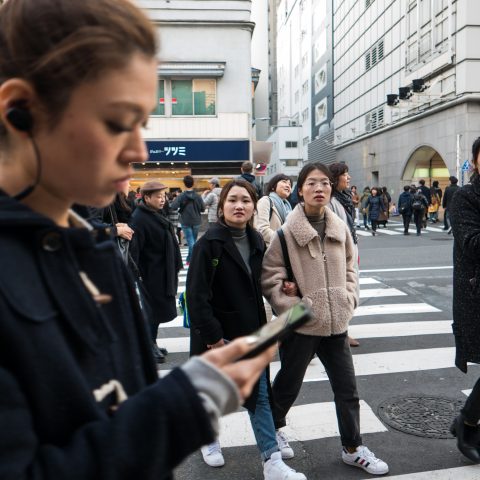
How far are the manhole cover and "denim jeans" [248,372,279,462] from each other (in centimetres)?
121

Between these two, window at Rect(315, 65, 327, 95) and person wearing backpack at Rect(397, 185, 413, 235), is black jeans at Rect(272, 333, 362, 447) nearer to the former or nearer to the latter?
person wearing backpack at Rect(397, 185, 413, 235)

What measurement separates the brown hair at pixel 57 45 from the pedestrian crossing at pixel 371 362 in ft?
10.3

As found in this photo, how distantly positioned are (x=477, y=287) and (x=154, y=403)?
2.80 meters

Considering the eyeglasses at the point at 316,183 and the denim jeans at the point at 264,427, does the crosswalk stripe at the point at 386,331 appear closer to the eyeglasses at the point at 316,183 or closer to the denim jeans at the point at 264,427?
the denim jeans at the point at 264,427

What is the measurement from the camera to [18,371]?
87 centimetres

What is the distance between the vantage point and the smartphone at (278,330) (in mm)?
1089

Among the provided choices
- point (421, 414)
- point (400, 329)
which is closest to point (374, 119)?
point (400, 329)

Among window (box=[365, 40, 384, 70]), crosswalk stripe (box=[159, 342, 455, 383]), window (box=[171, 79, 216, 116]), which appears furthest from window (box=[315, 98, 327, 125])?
crosswalk stripe (box=[159, 342, 455, 383])

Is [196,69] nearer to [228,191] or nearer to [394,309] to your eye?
[394,309]

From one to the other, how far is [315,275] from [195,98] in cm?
1996

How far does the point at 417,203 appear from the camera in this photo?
18.7m

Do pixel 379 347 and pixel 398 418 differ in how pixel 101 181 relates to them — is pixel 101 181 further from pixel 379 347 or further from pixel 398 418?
pixel 379 347

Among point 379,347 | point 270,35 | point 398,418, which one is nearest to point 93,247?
point 398,418

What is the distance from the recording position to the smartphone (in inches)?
42.9
